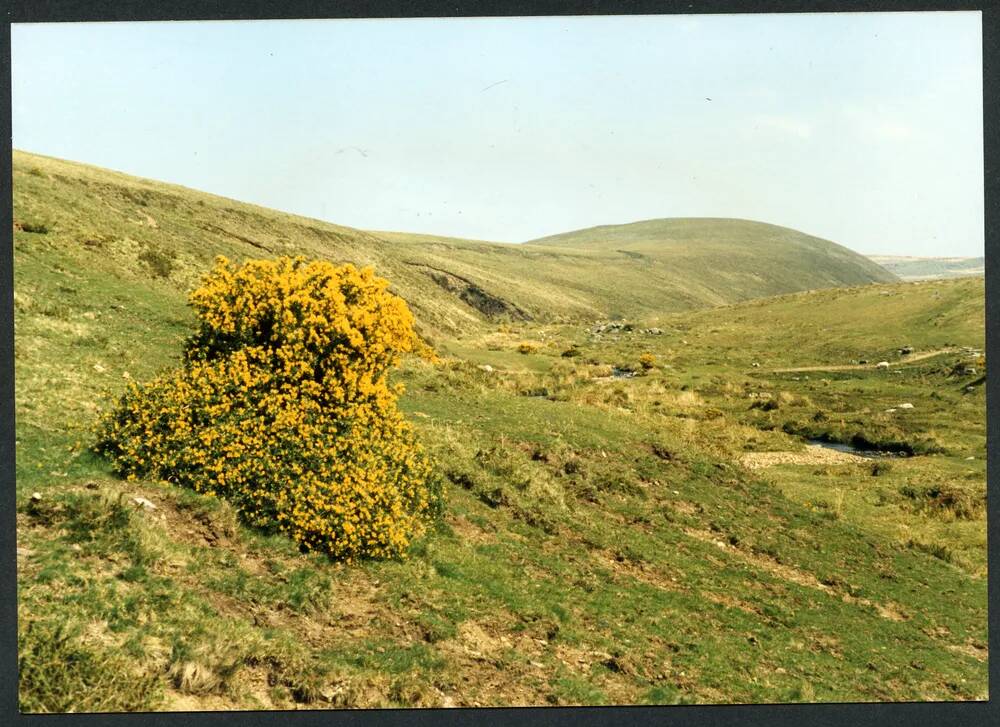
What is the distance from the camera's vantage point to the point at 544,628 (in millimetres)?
10016

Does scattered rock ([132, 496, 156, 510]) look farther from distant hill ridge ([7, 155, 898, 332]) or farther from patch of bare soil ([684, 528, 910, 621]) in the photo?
distant hill ridge ([7, 155, 898, 332])

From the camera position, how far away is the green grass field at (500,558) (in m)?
7.83

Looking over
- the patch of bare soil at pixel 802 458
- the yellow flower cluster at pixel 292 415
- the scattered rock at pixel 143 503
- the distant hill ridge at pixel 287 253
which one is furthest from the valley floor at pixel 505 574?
the distant hill ridge at pixel 287 253

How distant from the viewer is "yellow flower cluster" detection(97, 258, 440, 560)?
33.2 feet

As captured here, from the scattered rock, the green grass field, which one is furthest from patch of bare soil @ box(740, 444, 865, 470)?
the scattered rock

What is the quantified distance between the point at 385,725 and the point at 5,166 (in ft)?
33.7

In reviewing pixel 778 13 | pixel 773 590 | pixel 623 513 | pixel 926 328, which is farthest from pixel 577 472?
pixel 926 328

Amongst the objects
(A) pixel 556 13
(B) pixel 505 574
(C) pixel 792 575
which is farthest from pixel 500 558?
(A) pixel 556 13

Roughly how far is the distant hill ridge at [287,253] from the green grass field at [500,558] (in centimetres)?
41

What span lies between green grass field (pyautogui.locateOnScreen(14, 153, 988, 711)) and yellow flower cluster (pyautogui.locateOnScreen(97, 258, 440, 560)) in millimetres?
458

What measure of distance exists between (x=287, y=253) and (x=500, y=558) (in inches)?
1660

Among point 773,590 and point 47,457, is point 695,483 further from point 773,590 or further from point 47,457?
point 47,457

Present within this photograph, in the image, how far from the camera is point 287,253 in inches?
1925

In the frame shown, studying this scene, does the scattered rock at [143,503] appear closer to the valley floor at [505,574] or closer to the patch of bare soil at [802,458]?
the valley floor at [505,574]
